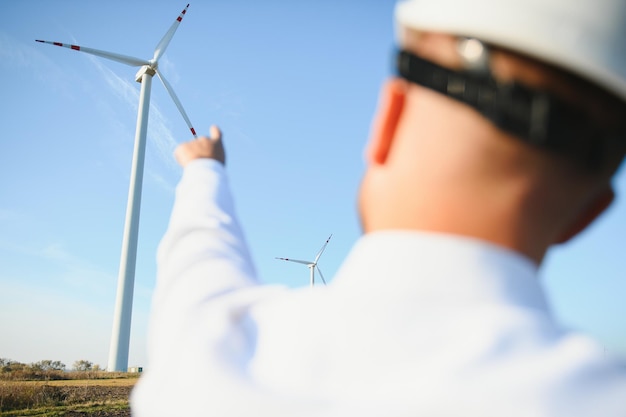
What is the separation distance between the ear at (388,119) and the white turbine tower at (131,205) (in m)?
22.7

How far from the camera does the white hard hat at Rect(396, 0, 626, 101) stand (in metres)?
0.95

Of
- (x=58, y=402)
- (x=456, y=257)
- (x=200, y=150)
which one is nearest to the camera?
(x=456, y=257)

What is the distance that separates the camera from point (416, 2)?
3.75 feet

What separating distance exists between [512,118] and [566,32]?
0.58 feet

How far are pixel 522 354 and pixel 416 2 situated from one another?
2.42 ft

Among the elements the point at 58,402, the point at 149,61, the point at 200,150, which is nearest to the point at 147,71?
the point at 149,61

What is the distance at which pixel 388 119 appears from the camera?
1151 millimetres

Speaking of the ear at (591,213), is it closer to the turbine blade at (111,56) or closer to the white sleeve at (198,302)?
the white sleeve at (198,302)

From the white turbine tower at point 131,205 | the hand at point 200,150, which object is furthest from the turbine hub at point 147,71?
the hand at point 200,150

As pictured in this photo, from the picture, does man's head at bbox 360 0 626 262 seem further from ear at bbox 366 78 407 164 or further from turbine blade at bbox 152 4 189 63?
turbine blade at bbox 152 4 189 63

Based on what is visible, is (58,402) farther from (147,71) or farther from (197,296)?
(197,296)

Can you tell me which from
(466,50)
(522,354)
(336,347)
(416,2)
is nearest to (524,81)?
(466,50)

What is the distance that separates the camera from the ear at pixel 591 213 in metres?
1.15

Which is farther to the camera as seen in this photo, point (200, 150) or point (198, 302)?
point (200, 150)
